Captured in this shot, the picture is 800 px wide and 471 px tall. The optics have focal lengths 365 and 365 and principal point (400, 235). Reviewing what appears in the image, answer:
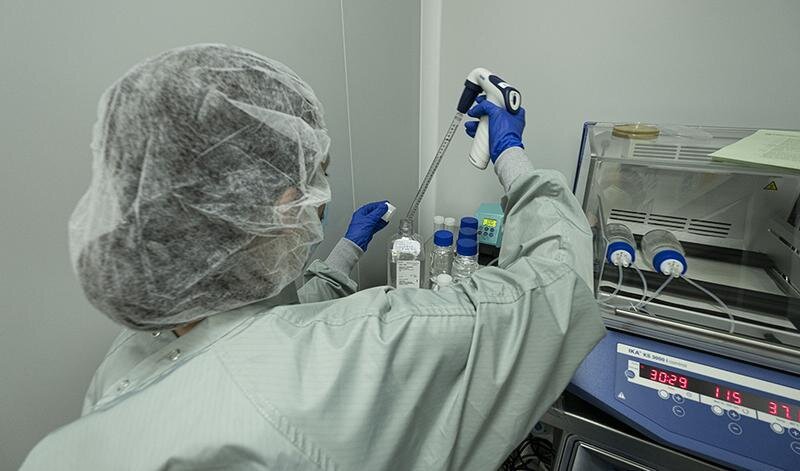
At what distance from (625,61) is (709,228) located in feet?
1.75

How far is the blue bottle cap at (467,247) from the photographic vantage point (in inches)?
43.0

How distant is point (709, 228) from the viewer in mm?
950

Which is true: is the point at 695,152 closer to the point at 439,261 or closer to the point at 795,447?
the point at 795,447

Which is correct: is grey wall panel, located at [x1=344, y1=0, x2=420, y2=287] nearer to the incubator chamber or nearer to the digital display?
the incubator chamber

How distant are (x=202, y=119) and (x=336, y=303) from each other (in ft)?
0.98

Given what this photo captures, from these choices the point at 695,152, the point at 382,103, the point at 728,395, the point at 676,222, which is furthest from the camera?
the point at 382,103

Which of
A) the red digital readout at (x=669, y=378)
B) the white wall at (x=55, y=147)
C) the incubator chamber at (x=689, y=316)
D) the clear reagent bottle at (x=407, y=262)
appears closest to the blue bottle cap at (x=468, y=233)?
the clear reagent bottle at (x=407, y=262)

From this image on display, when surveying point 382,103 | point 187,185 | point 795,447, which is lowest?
point 795,447

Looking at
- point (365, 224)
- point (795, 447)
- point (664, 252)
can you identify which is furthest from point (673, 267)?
point (365, 224)

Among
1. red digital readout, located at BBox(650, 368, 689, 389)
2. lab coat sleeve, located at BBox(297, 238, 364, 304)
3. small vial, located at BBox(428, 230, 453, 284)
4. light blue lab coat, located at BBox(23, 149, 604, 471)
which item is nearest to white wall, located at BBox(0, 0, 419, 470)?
light blue lab coat, located at BBox(23, 149, 604, 471)

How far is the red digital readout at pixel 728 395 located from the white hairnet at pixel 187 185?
31.2 inches

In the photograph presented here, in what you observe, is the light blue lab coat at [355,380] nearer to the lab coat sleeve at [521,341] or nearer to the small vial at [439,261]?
the lab coat sleeve at [521,341]

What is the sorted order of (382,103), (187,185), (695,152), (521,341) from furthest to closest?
(382,103)
(695,152)
(521,341)
(187,185)

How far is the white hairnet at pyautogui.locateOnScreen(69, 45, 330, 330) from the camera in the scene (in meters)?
0.40
